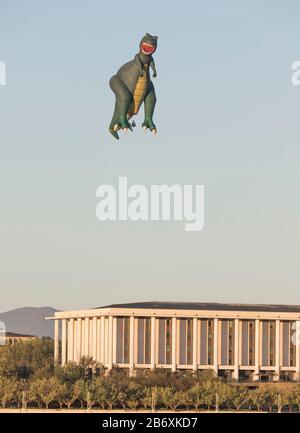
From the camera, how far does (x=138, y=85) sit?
122m

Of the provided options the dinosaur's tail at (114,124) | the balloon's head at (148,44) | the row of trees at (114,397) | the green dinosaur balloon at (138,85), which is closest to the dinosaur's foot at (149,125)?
the green dinosaur balloon at (138,85)

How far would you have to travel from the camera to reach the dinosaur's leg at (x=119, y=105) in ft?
391

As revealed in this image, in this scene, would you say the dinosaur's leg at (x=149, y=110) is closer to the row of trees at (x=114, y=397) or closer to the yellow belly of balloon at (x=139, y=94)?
the yellow belly of balloon at (x=139, y=94)

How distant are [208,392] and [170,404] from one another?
8152mm

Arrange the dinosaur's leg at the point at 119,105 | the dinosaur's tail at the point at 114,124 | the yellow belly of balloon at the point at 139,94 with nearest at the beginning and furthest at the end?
the dinosaur's tail at the point at 114,124
the dinosaur's leg at the point at 119,105
the yellow belly of balloon at the point at 139,94

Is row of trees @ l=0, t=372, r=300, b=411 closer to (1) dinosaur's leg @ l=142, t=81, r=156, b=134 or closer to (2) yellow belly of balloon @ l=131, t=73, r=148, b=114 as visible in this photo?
(1) dinosaur's leg @ l=142, t=81, r=156, b=134

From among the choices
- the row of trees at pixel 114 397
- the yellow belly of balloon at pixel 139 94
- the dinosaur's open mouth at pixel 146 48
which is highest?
the dinosaur's open mouth at pixel 146 48

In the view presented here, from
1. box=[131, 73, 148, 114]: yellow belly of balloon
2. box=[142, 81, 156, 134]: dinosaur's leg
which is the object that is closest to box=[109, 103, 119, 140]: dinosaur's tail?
box=[131, 73, 148, 114]: yellow belly of balloon
